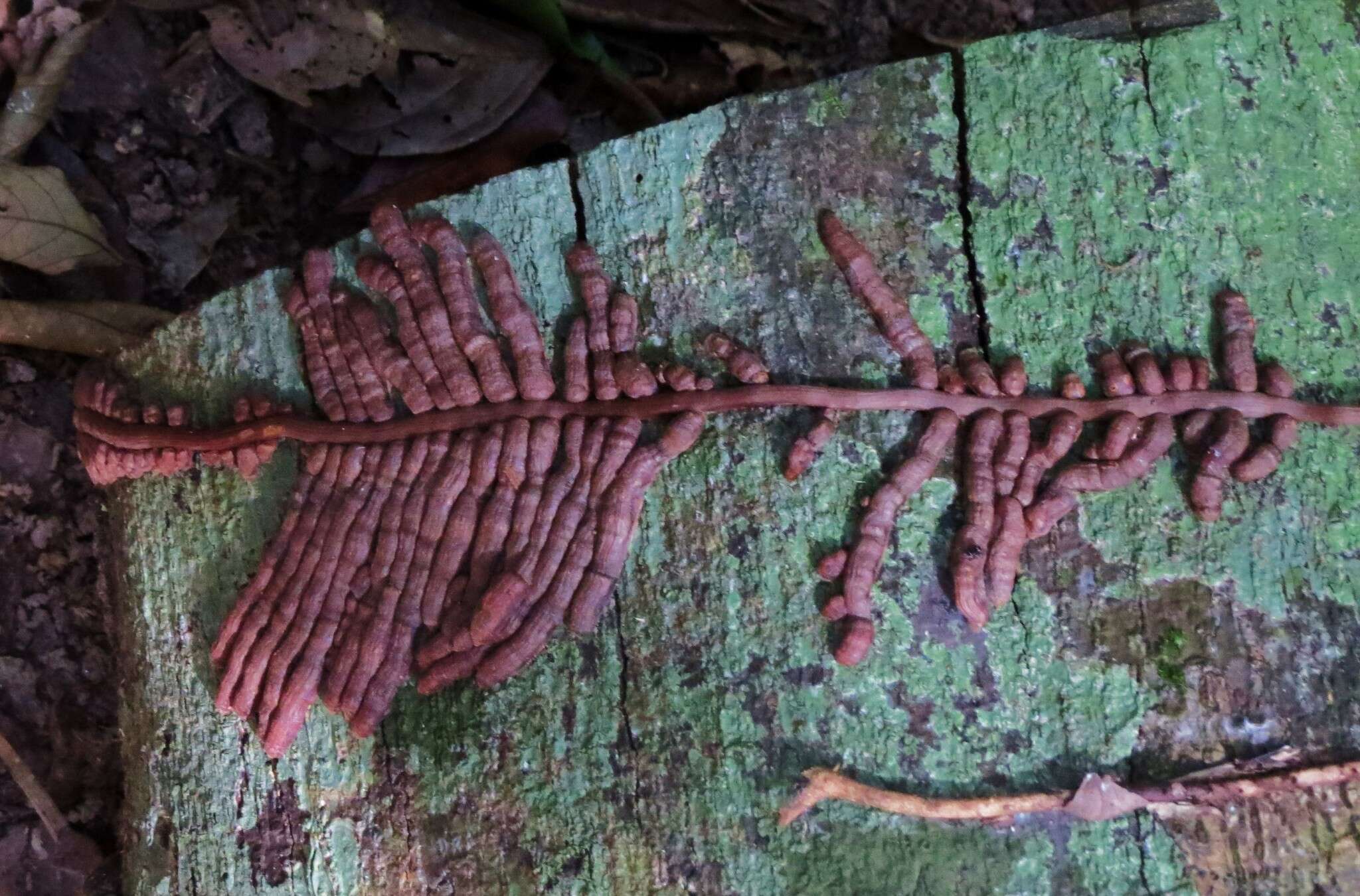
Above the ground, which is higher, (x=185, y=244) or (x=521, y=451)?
(x=185, y=244)

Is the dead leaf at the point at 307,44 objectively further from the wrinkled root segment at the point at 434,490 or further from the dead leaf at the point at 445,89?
the wrinkled root segment at the point at 434,490

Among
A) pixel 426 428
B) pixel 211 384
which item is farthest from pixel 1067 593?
pixel 211 384

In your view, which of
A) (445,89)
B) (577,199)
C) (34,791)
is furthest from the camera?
(445,89)

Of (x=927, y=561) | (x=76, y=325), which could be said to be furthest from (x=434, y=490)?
(x=76, y=325)

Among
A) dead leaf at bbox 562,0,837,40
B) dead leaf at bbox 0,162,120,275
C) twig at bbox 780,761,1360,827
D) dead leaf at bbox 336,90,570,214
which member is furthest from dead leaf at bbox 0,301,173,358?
twig at bbox 780,761,1360,827

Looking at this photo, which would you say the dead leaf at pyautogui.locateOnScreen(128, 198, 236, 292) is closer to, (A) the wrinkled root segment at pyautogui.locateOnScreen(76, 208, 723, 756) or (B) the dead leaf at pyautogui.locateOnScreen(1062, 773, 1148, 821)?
(A) the wrinkled root segment at pyautogui.locateOnScreen(76, 208, 723, 756)

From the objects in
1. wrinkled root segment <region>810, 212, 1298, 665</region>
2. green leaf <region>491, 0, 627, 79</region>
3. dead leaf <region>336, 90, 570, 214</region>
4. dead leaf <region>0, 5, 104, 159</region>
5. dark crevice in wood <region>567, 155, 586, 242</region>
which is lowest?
wrinkled root segment <region>810, 212, 1298, 665</region>

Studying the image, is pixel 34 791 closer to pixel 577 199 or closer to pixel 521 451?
pixel 521 451

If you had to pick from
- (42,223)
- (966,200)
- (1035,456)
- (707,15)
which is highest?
(707,15)
